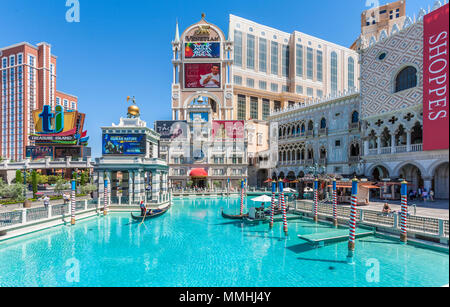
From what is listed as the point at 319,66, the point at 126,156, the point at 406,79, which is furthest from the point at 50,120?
the point at 319,66

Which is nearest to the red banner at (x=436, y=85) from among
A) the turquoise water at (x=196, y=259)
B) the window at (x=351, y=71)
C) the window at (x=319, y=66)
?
the turquoise water at (x=196, y=259)

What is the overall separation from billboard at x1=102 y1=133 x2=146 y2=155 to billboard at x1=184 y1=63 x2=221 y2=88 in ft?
96.0

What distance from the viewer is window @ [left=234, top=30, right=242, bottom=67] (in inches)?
2153

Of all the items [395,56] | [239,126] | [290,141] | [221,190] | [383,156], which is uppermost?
[395,56]

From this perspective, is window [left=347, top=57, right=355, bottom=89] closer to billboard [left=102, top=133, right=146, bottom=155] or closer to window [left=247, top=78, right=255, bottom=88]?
window [left=247, top=78, right=255, bottom=88]

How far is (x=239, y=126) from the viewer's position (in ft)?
151

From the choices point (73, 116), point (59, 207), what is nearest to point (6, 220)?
point (59, 207)

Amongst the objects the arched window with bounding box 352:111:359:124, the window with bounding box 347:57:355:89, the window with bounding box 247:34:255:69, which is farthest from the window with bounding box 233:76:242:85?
the window with bounding box 347:57:355:89

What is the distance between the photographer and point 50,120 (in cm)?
5081

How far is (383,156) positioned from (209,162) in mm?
28123

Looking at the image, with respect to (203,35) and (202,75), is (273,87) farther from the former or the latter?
(203,35)

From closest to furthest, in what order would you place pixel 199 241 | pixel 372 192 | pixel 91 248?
pixel 91 248
pixel 199 241
pixel 372 192
